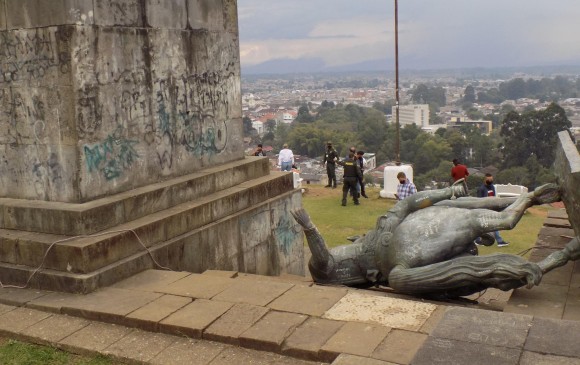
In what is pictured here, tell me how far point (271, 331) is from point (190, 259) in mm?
2564

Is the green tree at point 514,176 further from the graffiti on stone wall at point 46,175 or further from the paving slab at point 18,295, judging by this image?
the paving slab at point 18,295

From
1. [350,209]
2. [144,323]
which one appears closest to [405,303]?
[144,323]

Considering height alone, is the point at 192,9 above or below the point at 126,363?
above

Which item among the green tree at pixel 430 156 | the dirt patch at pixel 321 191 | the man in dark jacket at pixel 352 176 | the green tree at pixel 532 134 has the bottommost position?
the green tree at pixel 430 156

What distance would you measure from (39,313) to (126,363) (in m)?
1.33

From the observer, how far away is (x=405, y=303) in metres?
4.61

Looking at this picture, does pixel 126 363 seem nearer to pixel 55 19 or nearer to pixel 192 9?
pixel 55 19

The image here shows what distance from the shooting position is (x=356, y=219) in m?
12.5

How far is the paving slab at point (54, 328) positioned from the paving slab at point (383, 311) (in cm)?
189

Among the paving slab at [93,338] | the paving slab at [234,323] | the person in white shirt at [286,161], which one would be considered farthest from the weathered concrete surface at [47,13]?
the person in white shirt at [286,161]

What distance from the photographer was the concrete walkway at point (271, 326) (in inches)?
140

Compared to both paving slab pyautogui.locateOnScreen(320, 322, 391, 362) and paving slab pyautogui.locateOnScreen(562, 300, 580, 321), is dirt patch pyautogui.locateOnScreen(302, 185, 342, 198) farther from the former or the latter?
paving slab pyautogui.locateOnScreen(320, 322, 391, 362)

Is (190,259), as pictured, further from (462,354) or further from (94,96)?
(462,354)

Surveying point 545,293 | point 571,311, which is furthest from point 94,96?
point 571,311
